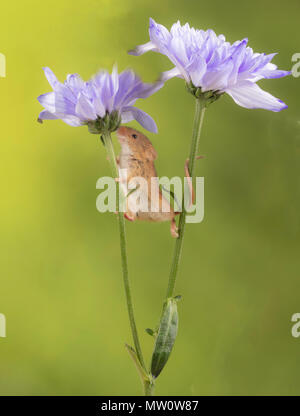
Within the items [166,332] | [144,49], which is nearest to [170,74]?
[144,49]

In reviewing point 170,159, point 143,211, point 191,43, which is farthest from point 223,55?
point 170,159

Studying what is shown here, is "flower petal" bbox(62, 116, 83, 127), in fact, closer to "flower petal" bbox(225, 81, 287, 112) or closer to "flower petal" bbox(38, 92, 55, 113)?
"flower petal" bbox(38, 92, 55, 113)

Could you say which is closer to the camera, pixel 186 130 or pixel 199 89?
pixel 199 89

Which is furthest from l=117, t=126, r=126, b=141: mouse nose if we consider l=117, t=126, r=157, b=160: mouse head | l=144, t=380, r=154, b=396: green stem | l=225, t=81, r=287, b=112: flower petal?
l=144, t=380, r=154, b=396: green stem

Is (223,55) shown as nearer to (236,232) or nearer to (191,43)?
(191,43)

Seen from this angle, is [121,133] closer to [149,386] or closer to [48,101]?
[48,101]

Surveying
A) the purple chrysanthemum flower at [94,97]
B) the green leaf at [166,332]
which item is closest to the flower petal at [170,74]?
the purple chrysanthemum flower at [94,97]
